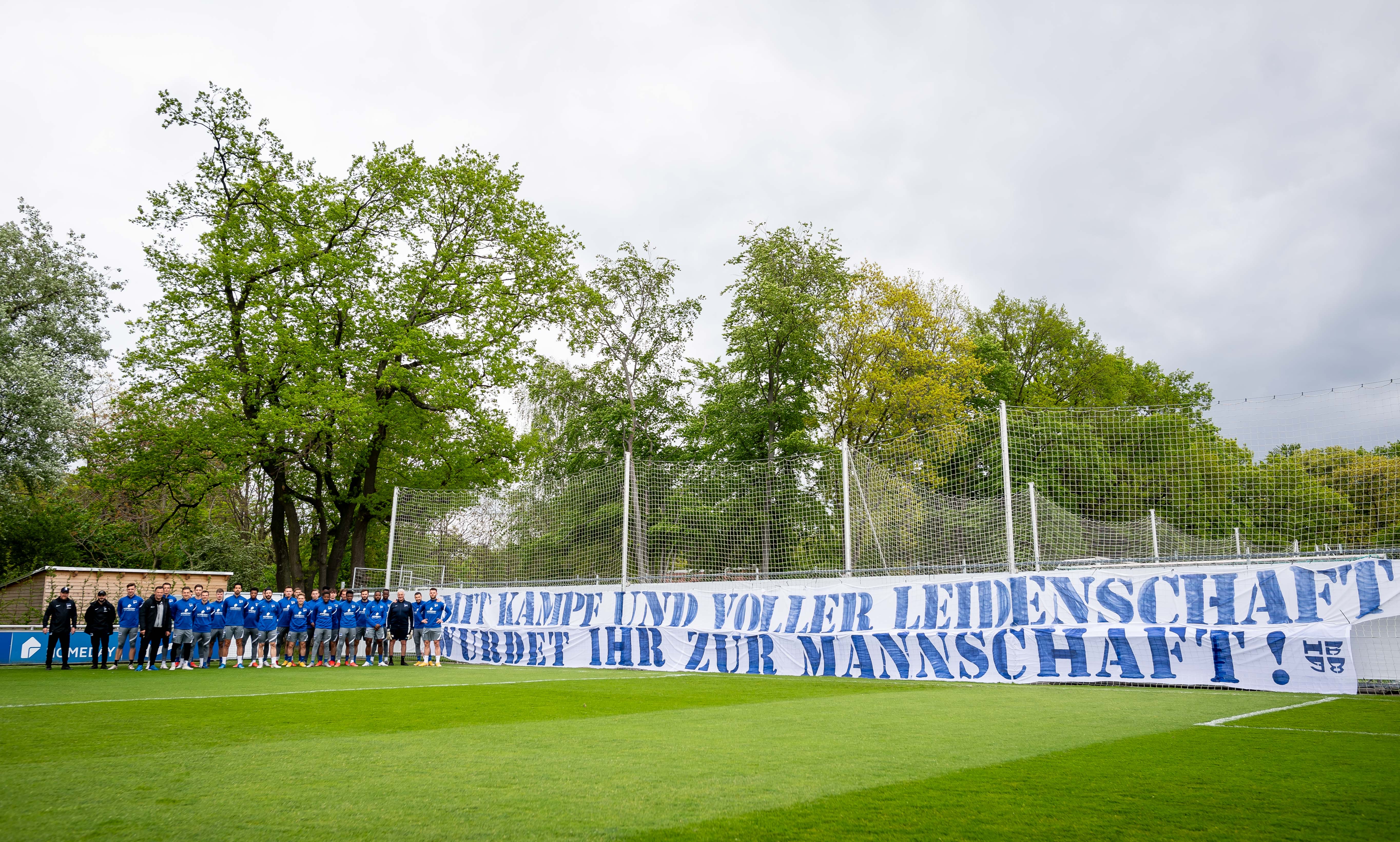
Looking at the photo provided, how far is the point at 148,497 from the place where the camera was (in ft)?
103

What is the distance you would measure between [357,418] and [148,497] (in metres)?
12.1

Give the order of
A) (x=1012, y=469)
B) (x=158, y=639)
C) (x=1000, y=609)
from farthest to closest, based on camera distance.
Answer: (x=158, y=639) → (x=1012, y=469) → (x=1000, y=609)

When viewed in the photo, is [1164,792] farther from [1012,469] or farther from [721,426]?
[721,426]

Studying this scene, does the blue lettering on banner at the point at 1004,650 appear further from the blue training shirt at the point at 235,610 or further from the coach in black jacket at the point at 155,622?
the coach in black jacket at the point at 155,622

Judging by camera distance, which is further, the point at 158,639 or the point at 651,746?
the point at 158,639

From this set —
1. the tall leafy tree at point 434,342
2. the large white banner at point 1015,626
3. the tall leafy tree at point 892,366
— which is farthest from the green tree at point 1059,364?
the large white banner at point 1015,626

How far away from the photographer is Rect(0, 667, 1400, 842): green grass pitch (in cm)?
416

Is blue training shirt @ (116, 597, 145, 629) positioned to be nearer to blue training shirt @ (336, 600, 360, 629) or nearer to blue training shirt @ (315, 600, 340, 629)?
blue training shirt @ (315, 600, 340, 629)

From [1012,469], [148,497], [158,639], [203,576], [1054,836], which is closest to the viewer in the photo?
[1054,836]

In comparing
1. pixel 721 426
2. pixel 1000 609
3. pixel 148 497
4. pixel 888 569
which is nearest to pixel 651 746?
pixel 1000 609

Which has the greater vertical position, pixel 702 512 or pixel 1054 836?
pixel 702 512

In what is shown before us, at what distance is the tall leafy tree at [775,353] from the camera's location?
32375mm

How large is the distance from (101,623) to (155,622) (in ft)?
3.90

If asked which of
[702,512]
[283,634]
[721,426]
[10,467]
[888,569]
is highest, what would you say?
[721,426]
